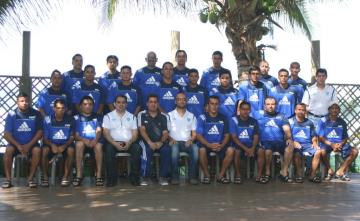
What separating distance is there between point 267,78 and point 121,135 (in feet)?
8.85

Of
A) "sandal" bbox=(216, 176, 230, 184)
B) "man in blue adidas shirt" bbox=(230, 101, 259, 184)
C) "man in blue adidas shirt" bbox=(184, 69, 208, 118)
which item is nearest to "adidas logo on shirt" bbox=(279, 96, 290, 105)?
"man in blue adidas shirt" bbox=(230, 101, 259, 184)

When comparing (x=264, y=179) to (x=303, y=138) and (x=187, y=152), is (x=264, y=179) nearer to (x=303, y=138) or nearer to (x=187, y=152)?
(x=303, y=138)

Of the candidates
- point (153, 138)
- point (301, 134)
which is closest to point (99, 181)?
point (153, 138)

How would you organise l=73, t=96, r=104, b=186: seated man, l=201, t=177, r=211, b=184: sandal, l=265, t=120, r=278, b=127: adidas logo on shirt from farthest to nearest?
l=265, t=120, r=278, b=127: adidas logo on shirt < l=201, t=177, r=211, b=184: sandal < l=73, t=96, r=104, b=186: seated man

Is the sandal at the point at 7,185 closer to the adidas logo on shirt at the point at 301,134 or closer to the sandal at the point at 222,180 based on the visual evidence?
the sandal at the point at 222,180

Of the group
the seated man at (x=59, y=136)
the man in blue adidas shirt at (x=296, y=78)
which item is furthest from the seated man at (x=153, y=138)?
the man in blue adidas shirt at (x=296, y=78)

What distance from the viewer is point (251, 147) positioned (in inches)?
324

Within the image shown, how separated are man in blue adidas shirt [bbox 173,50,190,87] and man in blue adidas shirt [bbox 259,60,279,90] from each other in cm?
126

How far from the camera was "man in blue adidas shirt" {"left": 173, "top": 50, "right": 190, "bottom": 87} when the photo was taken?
868cm

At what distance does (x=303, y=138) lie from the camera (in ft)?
27.7

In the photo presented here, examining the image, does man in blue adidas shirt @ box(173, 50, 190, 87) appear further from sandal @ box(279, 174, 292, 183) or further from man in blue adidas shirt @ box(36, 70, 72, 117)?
sandal @ box(279, 174, 292, 183)

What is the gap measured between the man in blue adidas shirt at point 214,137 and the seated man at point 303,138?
1107 mm

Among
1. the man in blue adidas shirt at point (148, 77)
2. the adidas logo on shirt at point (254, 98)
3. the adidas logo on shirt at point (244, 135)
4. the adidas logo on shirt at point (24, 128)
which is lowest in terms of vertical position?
the adidas logo on shirt at point (244, 135)

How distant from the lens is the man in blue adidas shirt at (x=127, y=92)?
8.29 metres
